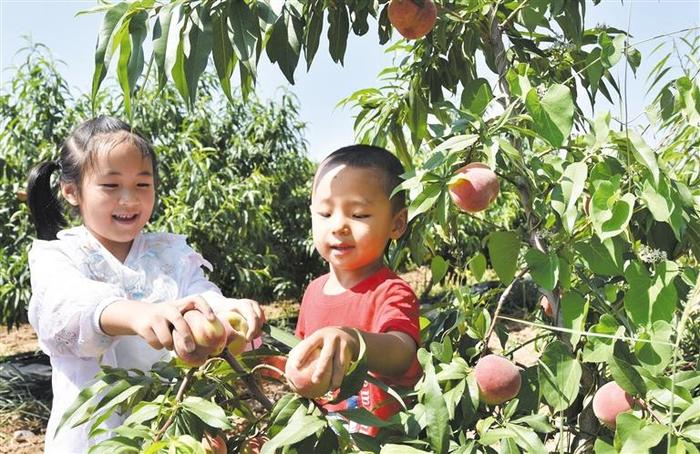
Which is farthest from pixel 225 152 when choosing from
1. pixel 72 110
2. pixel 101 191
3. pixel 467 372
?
pixel 467 372

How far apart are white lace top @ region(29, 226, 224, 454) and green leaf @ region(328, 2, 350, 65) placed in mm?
447

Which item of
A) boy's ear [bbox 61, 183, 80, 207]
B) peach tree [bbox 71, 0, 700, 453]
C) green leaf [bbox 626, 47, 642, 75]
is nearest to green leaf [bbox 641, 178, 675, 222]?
peach tree [bbox 71, 0, 700, 453]

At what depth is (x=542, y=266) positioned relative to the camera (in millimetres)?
983

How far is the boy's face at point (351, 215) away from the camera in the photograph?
43.5 inches

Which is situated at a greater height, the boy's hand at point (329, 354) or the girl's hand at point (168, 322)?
the girl's hand at point (168, 322)

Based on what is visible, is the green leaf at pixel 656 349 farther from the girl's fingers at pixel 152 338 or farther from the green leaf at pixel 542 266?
the girl's fingers at pixel 152 338

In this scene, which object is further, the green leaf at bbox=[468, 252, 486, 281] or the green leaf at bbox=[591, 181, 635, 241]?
the green leaf at bbox=[468, 252, 486, 281]

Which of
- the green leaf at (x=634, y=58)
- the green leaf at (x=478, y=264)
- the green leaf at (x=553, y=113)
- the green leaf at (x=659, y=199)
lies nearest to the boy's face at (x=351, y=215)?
the green leaf at (x=478, y=264)

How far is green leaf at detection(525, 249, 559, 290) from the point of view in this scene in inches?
38.1

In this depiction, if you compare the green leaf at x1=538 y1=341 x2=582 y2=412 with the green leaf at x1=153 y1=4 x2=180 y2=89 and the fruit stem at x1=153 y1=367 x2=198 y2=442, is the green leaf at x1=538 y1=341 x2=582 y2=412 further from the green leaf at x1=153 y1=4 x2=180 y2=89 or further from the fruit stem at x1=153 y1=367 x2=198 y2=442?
the green leaf at x1=153 y1=4 x2=180 y2=89

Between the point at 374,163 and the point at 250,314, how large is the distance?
0.31m

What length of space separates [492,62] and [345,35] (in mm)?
262

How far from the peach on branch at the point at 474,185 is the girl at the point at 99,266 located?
15.9 inches

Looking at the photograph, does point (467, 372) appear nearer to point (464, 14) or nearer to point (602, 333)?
point (602, 333)
